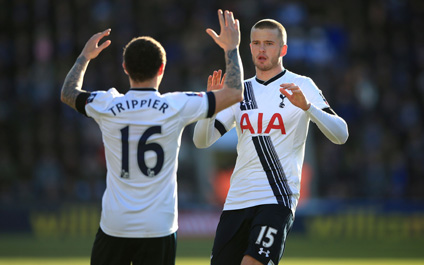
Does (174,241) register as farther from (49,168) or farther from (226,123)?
(49,168)

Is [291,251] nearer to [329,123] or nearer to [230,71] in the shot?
[329,123]

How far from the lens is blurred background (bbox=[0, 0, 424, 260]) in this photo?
16359mm

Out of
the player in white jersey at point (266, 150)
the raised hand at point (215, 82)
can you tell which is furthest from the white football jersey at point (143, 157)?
the player in white jersey at point (266, 150)

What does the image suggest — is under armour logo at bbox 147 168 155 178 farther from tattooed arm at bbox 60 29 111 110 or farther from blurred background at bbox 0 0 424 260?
blurred background at bbox 0 0 424 260

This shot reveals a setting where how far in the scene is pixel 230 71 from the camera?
5258 mm

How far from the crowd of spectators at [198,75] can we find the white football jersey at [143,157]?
1213 cm

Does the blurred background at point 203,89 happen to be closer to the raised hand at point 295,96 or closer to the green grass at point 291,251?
the green grass at point 291,251

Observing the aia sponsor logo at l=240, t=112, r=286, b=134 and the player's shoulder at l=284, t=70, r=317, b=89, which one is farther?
the player's shoulder at l=284, t=70, r=317, b=89

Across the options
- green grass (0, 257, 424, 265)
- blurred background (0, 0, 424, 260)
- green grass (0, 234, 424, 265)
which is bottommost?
green grass (0, 234, 424, 265)

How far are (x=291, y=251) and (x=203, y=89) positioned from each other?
6.15 meters

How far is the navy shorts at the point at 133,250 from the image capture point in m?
5.02

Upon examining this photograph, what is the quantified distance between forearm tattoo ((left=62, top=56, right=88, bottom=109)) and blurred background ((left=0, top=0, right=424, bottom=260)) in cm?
1095

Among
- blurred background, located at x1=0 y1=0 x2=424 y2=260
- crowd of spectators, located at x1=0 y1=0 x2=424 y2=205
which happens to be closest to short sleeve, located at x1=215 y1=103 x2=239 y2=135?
blurred background, located at x1=0 y1=0 x2=424 y2=260

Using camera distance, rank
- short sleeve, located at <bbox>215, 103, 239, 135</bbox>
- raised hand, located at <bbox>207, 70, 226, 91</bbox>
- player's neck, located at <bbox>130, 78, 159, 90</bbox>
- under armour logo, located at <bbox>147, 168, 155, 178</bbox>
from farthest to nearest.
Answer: short sleeve, located at <bbox>215, 103, 239, 135</bbox>, raised hand, located at <bbox>207, 70, 226, 91</bbox>, player's neck, located at <bbox>130, 78, 159, 90</bbox>, under armour logo, located at <bbox>147, 168, 155, 178</bbox>
